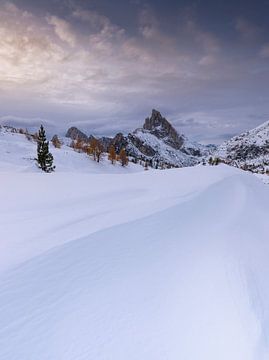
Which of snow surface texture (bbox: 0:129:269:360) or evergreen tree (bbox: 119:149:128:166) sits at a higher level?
evergreen tree (bbox: 119:149:128:166)

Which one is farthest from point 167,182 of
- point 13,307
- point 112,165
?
point 112,165

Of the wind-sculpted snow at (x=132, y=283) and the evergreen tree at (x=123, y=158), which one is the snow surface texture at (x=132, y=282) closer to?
the wind-sculpted snow at (x=132, y=283)

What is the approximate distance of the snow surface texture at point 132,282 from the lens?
11.9ft

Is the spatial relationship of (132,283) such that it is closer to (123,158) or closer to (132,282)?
(132,282)

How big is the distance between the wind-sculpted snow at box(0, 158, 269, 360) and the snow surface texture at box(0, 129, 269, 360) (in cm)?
2

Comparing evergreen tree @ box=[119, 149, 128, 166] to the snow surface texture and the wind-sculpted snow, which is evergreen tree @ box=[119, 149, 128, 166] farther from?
the wind-sculpted snow

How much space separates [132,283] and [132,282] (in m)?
0.03

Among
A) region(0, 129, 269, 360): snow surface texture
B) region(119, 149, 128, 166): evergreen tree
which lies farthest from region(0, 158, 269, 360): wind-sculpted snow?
region(119, 149, 128, 166): evergreen tree

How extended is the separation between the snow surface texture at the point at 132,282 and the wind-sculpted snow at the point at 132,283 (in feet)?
0.06

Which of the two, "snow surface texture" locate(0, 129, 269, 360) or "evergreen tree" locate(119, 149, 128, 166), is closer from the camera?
"snow surface texture" locate(0, 129, 269, 360)

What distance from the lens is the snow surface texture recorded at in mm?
3613

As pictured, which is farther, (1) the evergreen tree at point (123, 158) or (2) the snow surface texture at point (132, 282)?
(1) the evergreen tree at point (123, 158)

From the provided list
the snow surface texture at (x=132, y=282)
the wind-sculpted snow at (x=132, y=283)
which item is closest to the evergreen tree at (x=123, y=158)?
the snow surface texture at (x=132, y=282)

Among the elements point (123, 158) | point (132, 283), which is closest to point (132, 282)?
point (132, 283)
